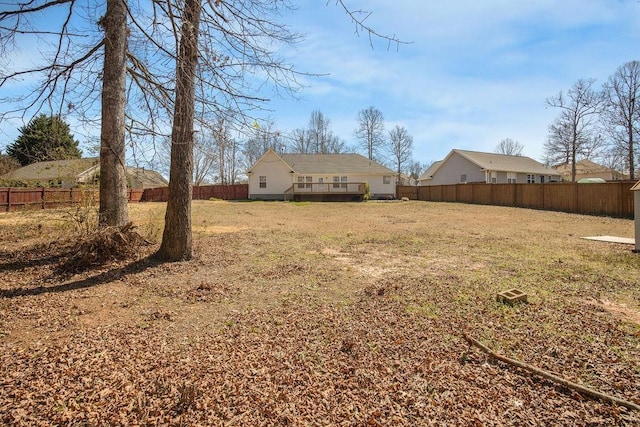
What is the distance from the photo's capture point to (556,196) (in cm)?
1908

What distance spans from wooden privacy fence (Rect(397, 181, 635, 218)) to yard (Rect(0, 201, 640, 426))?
10278 mm

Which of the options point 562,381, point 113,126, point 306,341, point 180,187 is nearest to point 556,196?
point 562,381

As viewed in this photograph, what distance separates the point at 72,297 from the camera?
4.13 m

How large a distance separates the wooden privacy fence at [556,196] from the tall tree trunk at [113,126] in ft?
46.8

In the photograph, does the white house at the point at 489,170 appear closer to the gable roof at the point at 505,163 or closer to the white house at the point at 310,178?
the gable roof at the point at 505,163

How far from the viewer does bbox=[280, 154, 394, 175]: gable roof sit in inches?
1271

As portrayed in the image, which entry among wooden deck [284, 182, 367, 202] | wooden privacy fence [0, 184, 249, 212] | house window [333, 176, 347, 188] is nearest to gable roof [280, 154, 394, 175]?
house window [333, 176, 347, 188]

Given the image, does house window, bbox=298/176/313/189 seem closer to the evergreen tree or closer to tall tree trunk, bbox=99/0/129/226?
the evergreen tree

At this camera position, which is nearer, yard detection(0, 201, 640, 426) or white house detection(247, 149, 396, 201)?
yard detection(0, 201, 640, 426)

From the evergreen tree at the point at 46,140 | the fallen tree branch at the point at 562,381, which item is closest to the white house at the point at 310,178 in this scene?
the evergreen tree at the point at 46,140

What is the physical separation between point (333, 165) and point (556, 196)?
18835 mm

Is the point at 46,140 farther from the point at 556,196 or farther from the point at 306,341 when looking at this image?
the point at 556,196

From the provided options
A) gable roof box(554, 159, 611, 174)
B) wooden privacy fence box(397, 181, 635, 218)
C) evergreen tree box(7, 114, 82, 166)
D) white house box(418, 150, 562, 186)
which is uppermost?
gable roof box(554, 159, 611, 174)

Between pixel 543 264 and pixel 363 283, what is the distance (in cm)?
368
